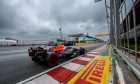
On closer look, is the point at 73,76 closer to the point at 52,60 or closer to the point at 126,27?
the point at 52,60

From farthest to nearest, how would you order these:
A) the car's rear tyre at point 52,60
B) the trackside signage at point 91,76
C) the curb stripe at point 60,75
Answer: the car's rear tyre at point 52,60 → the curb stripe at point 60,75 → the trackside signage at point 91,76

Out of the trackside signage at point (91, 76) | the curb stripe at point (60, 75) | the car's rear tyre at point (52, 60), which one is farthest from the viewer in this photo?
the car's rear tyre at point (52, 60)

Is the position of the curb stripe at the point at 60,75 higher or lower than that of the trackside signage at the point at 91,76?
lower

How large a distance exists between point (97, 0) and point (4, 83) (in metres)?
13.7

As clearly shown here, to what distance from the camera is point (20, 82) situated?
1728 mm

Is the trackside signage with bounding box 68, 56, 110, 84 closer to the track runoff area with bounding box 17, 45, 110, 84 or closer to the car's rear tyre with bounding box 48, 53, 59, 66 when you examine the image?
the track runoff area with bounding box 17, 45, 110, 84

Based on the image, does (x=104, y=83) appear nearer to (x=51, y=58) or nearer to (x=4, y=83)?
(x=51, y=58)

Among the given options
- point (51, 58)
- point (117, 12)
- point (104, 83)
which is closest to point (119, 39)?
point (117, 12)

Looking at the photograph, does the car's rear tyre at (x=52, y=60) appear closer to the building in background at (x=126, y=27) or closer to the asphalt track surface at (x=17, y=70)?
the asphalt track surface at (x=17, y=70)

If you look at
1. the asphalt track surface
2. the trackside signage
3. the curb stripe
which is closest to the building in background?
the trackside signage

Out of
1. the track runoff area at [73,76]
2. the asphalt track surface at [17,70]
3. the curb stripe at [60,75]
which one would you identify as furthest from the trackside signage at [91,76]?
the asphalt track surface at [17,70]

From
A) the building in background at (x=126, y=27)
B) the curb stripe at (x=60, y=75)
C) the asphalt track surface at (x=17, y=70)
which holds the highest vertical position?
the building in background at (x=126, y=27)

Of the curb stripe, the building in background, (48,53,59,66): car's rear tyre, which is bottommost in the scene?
the curb stripe

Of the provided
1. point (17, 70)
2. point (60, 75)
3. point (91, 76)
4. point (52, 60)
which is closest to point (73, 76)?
point (60, 75)
